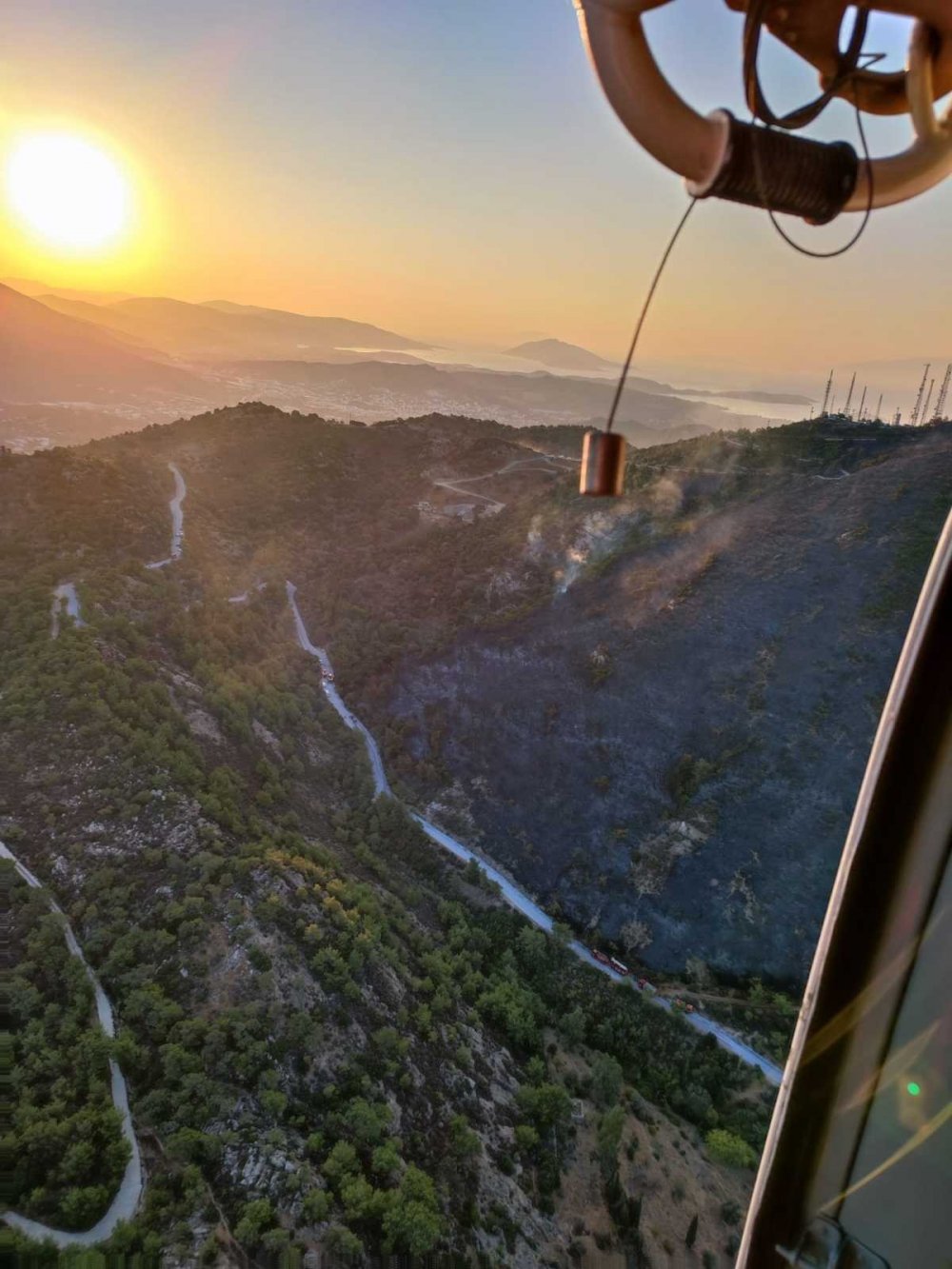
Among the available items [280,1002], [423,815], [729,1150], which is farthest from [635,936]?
[280,1002]

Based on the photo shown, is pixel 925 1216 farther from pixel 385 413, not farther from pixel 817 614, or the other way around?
pixel 385 413

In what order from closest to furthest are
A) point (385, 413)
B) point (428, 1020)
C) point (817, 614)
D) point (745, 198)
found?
point (745, 198) → point (428, 1020) → point (817, 614) → point (385, 413)

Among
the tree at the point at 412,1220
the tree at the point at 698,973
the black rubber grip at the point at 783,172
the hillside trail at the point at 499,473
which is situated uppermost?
the black rubber grip at the point at 783,172

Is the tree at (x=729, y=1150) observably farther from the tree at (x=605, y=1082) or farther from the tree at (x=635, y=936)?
the tree at (x=635, y=936)

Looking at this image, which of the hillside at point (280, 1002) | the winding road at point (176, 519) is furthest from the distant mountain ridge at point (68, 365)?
the hillside at point (280, 1002)

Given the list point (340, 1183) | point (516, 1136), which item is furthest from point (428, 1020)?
point (340, 1183)
